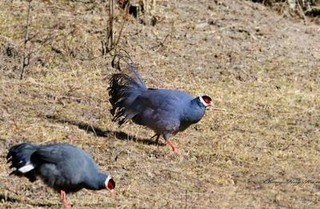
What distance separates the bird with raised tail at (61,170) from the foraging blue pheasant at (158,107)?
1752 mm

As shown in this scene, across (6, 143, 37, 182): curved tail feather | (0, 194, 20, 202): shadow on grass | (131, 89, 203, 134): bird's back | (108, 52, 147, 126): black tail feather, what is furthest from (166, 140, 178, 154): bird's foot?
(0, 194, 20, 202): shadow on grass

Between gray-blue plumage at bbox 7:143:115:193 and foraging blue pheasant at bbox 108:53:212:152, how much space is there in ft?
5.75

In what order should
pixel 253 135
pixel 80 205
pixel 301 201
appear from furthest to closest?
pixel 253 135
pixel 301 201
pixel 80 205

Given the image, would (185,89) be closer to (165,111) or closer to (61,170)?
(165,111)

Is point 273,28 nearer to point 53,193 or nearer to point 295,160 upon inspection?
point 295,160

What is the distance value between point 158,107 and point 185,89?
181cm

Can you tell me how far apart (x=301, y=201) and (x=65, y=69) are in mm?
3785

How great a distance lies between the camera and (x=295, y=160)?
8.38 meters

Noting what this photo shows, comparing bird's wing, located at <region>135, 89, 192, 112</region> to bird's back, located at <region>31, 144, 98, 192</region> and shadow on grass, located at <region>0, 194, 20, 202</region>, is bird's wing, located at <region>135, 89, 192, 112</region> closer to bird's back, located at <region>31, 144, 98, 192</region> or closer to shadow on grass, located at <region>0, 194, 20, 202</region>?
bird's back, located at <region>31, 144, 98, 192</region>

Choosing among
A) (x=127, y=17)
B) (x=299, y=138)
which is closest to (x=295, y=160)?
(x=299, y=138)

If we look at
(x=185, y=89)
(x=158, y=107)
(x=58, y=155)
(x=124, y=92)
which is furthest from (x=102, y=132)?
(x=58, y=155)

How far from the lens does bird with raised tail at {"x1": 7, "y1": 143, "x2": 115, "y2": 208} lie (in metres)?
6.63

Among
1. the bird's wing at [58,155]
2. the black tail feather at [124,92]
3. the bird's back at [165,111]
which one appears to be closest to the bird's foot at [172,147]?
the bird's back at [165,111]

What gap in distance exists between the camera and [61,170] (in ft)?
21.9
